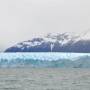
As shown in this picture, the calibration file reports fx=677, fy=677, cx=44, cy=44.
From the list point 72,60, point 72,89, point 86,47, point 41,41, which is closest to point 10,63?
point 72,60

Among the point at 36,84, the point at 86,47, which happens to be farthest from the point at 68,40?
the point at 36,84

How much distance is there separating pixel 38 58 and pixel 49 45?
3124 centimetres

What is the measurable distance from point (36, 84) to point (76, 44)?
57.7 m

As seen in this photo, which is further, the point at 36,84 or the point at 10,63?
the point at 10,63

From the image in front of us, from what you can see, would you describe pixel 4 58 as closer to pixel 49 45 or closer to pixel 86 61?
pixel 86 61

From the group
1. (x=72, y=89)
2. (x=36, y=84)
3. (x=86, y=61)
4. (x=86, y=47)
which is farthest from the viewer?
(x=86, y=47)

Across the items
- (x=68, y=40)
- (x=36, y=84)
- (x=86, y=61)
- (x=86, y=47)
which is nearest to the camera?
(x=36, y=84)

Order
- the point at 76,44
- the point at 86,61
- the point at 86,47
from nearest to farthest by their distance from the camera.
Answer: the point at 86,61
the point at 86,47
the point at 76,44

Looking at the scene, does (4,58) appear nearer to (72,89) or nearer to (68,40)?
(72,89)

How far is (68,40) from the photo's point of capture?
349 feet

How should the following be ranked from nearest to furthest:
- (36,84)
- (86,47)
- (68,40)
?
1. (36,84)
2. (86,47)
3. (68,40)

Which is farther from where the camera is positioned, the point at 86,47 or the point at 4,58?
the point at 86,47

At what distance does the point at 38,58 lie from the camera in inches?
2692

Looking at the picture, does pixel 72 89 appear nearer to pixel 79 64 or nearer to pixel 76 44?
pixel 79 64
